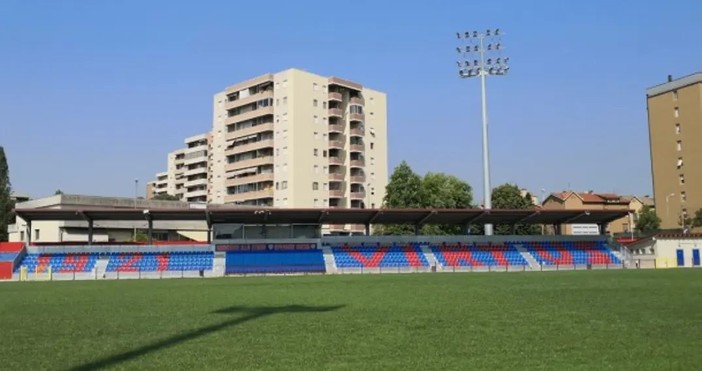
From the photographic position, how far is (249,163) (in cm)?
10119

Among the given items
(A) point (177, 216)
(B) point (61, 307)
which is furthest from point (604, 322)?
(A) point (177, 216)

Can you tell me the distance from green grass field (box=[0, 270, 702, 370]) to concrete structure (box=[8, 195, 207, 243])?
50.9 m

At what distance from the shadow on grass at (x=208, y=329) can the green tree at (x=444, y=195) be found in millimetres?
60492

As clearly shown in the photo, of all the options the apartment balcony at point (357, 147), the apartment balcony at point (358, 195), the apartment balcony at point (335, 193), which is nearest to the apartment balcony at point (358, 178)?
the apartment balcony at point (358, 195)

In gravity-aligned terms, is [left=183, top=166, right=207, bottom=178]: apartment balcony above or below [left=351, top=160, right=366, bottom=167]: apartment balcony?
above

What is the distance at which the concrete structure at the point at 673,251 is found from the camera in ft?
213

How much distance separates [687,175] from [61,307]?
9046 cm

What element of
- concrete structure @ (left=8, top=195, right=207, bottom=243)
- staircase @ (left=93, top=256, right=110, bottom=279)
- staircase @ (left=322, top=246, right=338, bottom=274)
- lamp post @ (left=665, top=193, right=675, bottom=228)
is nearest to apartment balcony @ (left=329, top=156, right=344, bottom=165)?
concrete structure @ (left=8, top=195, right=207, bottom=243)

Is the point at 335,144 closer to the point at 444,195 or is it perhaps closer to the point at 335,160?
the point at 335,160

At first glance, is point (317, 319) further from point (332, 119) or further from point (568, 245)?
point (332, 119)

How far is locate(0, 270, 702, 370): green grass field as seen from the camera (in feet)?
32.0

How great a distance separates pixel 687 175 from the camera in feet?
296

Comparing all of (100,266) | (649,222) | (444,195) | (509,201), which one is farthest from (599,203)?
(100,266)

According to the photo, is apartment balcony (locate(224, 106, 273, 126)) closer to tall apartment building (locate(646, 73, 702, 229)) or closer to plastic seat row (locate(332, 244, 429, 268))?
plastic seat row (locate(332, 244, 429, 268))
